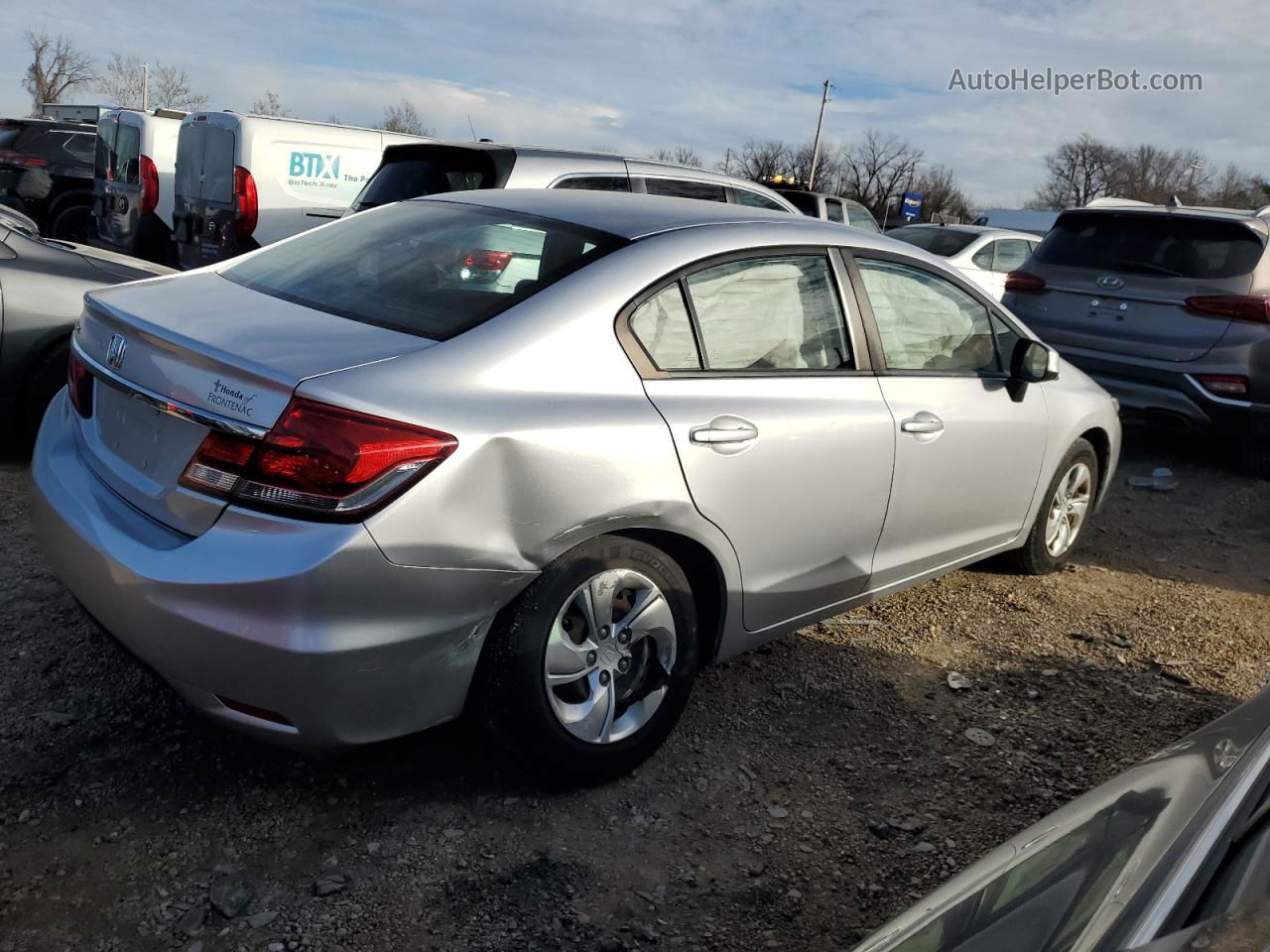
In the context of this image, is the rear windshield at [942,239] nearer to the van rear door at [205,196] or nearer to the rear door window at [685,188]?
the rear door window at [685,188]

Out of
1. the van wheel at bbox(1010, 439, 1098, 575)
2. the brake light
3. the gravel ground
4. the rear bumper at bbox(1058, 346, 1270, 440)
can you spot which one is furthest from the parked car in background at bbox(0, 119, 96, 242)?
the van wheel at bbox(1010, 439, 1098, 575)

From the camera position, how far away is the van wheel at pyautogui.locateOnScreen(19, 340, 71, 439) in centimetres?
551

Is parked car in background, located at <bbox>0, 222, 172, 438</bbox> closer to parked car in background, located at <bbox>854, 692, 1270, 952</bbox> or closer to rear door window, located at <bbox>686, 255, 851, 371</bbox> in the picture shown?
rear door window, located at <bbox>686, 255, 851, 371</bbox>

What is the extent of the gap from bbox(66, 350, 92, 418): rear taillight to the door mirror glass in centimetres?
317

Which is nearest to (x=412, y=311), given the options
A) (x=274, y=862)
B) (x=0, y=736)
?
(x=274, y=862)

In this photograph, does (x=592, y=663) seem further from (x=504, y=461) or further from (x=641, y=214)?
(x=641, y=214)

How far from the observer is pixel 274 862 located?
266 centimetres

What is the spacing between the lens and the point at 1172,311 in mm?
7090

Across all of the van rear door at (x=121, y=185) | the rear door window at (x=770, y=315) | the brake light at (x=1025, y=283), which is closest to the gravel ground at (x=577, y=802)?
the rear door window at (x=770, y=315)

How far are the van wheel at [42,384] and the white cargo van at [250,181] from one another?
3.25 meters

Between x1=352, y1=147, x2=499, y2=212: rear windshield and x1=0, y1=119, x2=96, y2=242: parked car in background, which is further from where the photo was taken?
x1=0, y1=119, x2=96, y2=242: parked car in background

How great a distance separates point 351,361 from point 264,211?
6767mm

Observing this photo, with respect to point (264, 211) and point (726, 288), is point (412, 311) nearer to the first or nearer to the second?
point (726, 288)

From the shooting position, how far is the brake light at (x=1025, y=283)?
26.0ft
